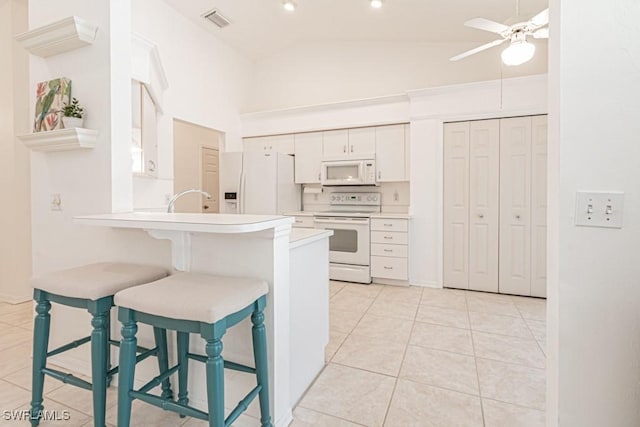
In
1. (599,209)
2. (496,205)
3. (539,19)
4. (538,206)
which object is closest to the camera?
(599,209)

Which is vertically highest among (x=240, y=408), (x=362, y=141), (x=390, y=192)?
(x=362, y=141)

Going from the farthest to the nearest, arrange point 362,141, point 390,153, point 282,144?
point 282,144 → point 362,141 → point 390,153

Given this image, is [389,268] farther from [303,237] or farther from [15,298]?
[15,298]

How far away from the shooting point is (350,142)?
14.7ft

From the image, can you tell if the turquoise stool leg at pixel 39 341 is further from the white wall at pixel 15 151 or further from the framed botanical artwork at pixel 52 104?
the white wall at pixel 15 151

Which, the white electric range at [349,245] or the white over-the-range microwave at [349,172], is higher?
the white over-the-range microwave at [349,172]

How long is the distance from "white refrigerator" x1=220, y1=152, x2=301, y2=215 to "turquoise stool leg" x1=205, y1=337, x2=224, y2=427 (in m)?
3.44

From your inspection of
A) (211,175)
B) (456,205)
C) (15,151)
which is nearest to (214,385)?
(456,205)

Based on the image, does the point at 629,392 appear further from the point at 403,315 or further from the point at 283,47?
the point at 283,47

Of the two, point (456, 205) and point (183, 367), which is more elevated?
point (456, 205)

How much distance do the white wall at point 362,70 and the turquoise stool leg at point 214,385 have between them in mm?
4263

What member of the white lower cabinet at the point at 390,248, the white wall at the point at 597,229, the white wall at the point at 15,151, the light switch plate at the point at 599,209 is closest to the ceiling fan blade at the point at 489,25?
the white wall at the point at 597,229

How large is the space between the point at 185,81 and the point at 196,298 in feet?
12.3

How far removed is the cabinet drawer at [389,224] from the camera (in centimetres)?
393
